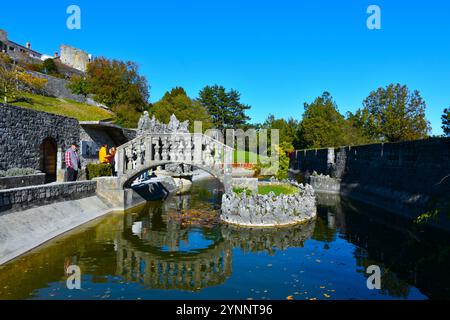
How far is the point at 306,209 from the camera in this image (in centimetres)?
1727

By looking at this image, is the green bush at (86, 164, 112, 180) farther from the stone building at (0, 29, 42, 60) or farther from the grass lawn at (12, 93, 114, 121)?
the stone building at (0, 29, 42, 60)

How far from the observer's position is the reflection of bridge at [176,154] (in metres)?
19.1

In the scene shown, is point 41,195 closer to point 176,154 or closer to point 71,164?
point 71,164

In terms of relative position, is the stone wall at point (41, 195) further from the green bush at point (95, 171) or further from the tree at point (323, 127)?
the tree at point (323, 127)

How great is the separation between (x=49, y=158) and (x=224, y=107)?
209 feet

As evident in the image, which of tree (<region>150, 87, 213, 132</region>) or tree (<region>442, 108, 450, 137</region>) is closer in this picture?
tree (<region>442, 108, 450, 137</region>)

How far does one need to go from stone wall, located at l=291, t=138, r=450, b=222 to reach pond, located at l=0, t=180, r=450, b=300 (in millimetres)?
2353

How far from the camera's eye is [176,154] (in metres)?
19.7

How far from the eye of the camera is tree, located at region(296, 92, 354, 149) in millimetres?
59156

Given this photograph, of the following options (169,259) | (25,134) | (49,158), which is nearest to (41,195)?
(169,259)

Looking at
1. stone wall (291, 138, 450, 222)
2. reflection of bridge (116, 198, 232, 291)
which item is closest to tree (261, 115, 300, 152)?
stone wall (291, 138, 450, 222)

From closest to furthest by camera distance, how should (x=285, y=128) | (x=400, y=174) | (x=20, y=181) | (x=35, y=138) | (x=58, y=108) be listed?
1. (x=20, y=181)
2. (x=35, y=138)
3. (x=400, y=174)
4. (x=58, y=108)
5. (x=285, y=128)

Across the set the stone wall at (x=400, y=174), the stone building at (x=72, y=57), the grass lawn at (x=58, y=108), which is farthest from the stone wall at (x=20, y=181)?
the stone building at (x=72, y=57)

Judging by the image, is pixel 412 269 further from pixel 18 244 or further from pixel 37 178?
pixel 37 178
